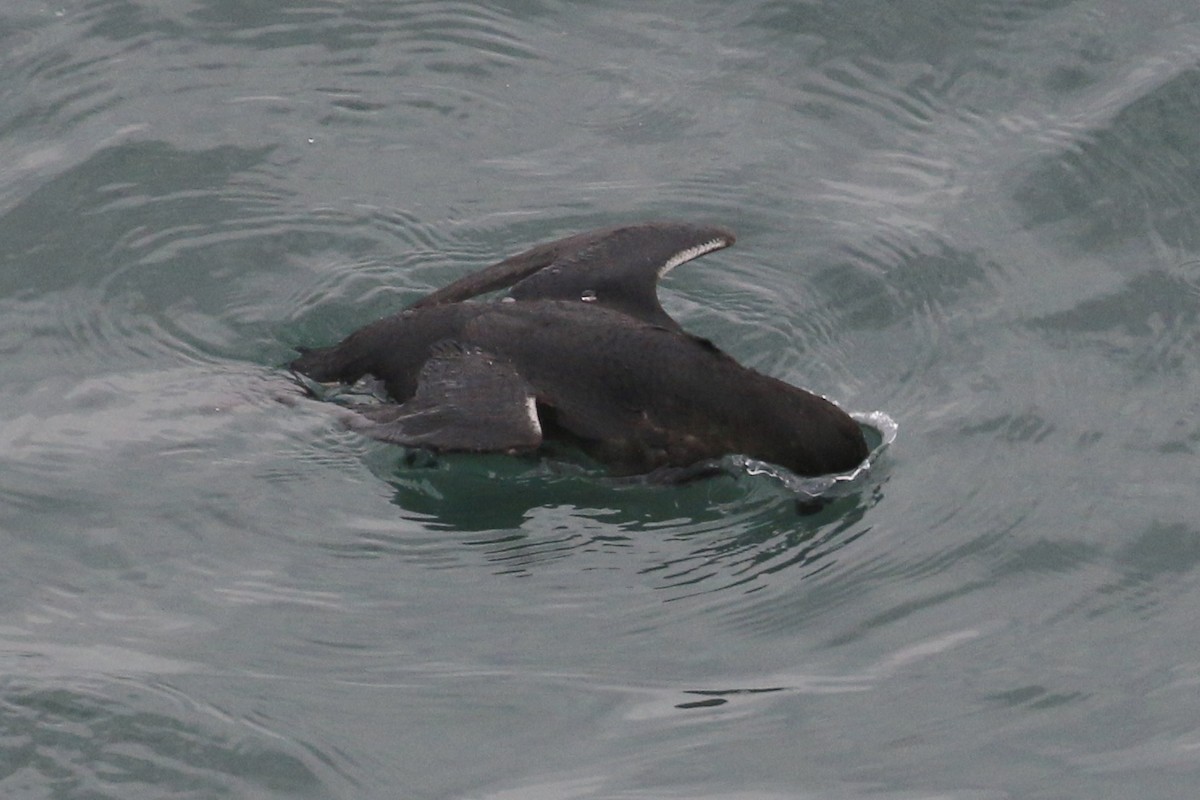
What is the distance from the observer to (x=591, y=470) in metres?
9.52

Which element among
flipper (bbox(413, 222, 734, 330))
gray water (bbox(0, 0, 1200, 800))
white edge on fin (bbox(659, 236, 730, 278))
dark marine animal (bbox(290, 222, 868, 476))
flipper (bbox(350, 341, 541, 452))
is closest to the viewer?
gray water (bbox(0, 0, 1200, 800))

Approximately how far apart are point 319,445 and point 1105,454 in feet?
12.5

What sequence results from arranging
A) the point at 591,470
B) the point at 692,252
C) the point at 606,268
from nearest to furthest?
the point at 591,470
the point at 606,268
the point at 692,252

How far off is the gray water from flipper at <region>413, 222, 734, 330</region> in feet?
1.93

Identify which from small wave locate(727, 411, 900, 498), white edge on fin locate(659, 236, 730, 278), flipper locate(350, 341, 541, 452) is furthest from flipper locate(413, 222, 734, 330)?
small wave locate(727, 411, 900, 498)

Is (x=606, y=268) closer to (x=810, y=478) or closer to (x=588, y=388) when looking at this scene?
(x=588, y=388)

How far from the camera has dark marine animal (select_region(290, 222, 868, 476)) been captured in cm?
904

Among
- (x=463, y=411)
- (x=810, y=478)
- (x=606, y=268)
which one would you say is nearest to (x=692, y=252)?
(x=606, y=268)

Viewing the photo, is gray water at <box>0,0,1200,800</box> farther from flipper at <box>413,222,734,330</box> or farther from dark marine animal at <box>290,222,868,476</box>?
flipper at <box>413,222,734,330</box>

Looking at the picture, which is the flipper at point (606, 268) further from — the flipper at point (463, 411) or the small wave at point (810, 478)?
the small wave at point (810, 478)

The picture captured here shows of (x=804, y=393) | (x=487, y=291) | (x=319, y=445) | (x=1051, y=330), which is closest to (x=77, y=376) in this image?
(x=319, y=445)

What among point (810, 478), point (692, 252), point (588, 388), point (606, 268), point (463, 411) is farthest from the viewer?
point (692, 252)

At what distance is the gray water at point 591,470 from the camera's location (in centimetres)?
751

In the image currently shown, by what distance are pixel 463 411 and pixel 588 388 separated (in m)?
0.69
